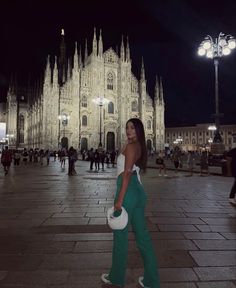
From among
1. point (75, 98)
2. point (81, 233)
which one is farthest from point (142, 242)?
point (75, 98)

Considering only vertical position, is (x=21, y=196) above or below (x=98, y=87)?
below

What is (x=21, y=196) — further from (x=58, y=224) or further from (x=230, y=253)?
(x=230, y=253)

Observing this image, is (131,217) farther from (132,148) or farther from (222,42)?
(222,42)

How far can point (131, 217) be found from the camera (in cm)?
289

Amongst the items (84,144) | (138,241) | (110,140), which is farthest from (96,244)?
(110,140)

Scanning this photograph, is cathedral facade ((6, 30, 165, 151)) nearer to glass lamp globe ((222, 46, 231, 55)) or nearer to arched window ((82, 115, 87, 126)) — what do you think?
arched window ((82, 115, 87, 126))

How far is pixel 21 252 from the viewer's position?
13.0 ft

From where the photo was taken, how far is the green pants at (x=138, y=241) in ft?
9.21

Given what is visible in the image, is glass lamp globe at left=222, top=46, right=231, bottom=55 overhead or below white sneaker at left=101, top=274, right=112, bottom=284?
overhead

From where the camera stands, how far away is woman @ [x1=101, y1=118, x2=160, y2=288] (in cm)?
279

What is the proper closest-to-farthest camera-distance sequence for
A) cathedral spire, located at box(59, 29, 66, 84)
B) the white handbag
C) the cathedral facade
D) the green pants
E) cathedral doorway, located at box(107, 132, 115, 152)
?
the white handbag → the green pants → the cathedral facade → cathedral doorway, located at box(107, 132, 115, 152) → cathedral spire, located at box(59, 29, 66, 84)

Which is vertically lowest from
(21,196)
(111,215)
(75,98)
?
(21,196)

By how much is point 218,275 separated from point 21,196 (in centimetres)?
699

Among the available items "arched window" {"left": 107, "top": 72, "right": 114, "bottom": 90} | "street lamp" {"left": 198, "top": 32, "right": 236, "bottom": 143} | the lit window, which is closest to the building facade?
"arched window" {"left": 107, "top": 72, "right": 114, "bottom": 90}
